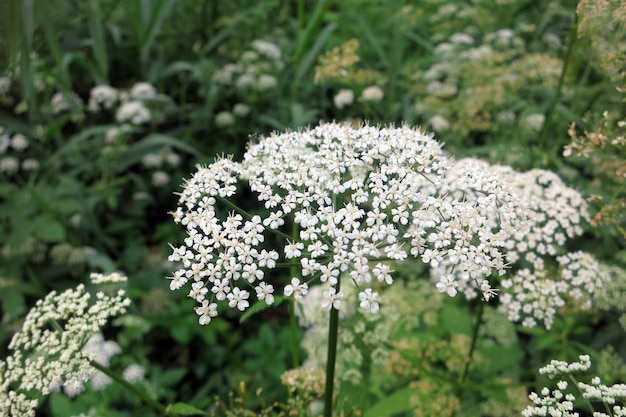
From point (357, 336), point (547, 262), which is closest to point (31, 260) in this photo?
point (357, 336)

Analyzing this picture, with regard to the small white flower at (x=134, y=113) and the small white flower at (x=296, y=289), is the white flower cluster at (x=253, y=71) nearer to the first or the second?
the small white flower at (x=134, y=113)

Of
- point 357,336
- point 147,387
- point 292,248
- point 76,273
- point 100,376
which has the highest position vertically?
point 292,248

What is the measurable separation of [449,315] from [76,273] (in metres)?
3.34

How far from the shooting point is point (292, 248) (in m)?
1.85

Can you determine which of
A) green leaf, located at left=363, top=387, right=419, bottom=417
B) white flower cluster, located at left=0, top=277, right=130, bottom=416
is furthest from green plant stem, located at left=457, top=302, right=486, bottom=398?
white flower cluster, located at left=0, top=277, right=130, bottom=416

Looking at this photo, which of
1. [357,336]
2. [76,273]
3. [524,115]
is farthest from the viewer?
[76,273]

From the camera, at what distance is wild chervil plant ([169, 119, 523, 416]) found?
5.80 feet

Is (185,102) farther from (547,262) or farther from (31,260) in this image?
(547,262)

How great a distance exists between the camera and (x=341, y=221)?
1908 millimetres

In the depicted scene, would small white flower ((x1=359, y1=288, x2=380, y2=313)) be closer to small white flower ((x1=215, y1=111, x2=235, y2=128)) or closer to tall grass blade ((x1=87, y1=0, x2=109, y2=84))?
small white flower ((x1=215, y1=111, x2=235, y2=128))

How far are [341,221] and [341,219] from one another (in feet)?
0.14

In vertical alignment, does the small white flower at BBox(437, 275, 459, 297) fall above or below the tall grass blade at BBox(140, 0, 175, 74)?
above

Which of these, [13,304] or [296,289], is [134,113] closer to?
[13,304]

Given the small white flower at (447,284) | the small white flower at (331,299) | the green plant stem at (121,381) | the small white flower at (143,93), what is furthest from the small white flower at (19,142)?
the small white flower at (447,284)
